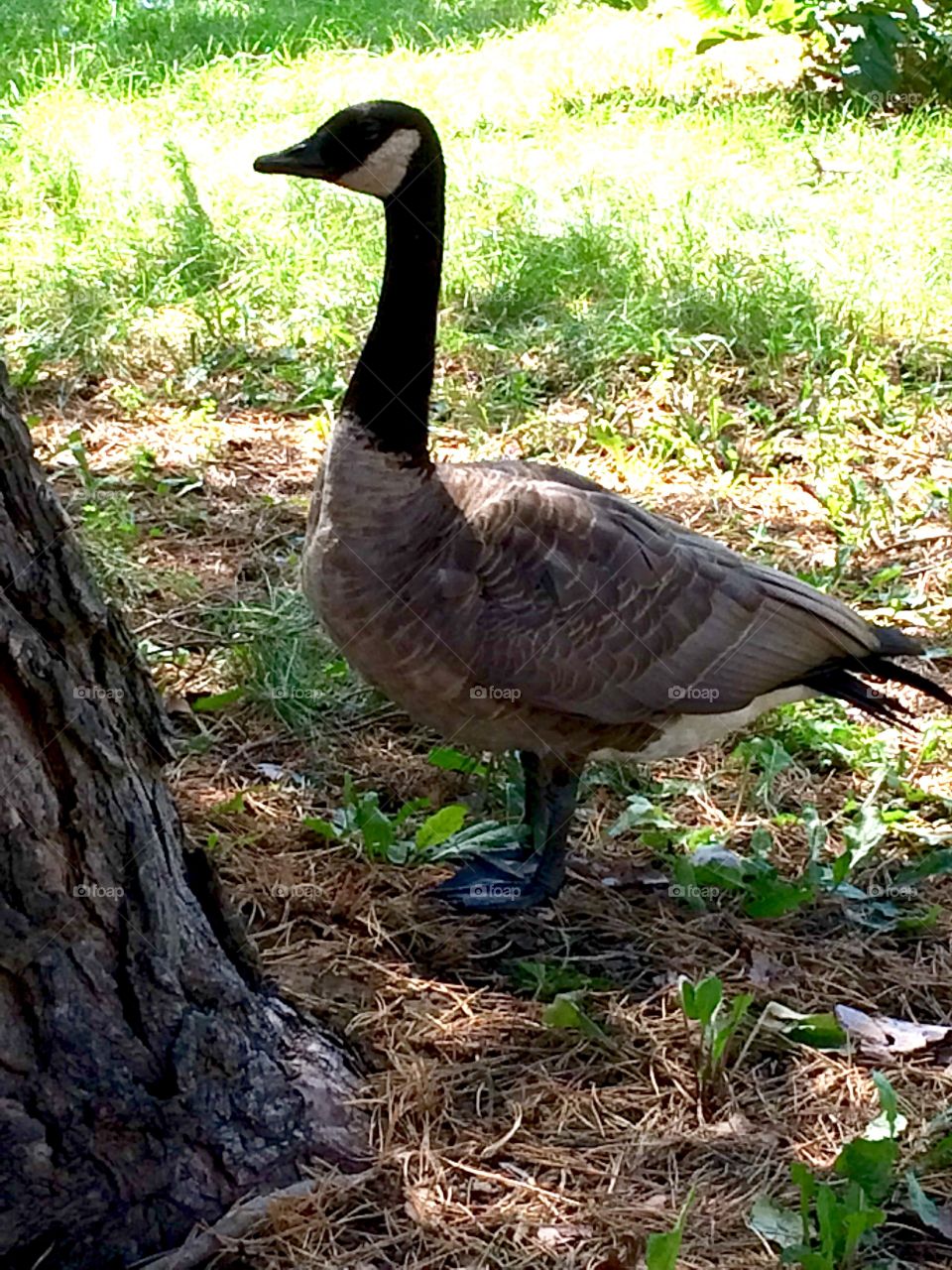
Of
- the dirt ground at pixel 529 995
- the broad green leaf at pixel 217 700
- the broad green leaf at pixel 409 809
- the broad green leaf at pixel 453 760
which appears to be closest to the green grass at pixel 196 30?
the dirt ground at pixel 529 995

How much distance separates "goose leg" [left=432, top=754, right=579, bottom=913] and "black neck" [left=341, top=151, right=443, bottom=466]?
772mm

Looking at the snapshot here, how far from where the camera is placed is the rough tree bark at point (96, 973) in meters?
1.89

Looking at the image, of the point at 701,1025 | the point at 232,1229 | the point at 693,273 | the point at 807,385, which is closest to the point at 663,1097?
the point at 701,1025

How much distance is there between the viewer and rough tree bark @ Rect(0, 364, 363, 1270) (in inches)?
74.4

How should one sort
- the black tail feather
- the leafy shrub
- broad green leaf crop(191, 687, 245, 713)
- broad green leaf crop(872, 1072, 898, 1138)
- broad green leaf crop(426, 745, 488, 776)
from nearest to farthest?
1. broad green leaf crop(872, 1072, 898, 1138)
2. the black tail feather
3. broad green leaf crop(426, 745, 488, 776)
4. broad green leaf crop(191, 687, 245, 713)
5. the leafy shrub

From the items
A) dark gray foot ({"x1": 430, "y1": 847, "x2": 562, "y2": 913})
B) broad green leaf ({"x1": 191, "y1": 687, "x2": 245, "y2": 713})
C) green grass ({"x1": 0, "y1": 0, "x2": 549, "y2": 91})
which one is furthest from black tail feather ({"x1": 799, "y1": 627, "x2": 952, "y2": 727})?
green grass ({"x1": 0, "y1": 0, "x2": 549, "y2": 91})

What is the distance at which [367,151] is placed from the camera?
10.2 ft

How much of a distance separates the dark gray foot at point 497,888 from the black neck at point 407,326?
0.92m

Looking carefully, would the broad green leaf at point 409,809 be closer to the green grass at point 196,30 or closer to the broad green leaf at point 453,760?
the broad green leaf at point 453,760

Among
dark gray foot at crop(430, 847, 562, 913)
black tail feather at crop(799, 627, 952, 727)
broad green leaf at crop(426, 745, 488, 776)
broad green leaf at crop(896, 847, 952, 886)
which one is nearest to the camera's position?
dark gray foot at crop(430, 847, 562, 913)

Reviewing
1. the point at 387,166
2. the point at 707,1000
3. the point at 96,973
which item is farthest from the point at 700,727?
the point at 96,973

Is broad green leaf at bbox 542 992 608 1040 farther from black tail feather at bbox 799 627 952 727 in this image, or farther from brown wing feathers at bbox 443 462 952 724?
black tail feather at bbox 799 627 952 727

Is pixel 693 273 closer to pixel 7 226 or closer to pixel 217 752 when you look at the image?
pixel 7 226

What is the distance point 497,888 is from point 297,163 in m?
1.64
